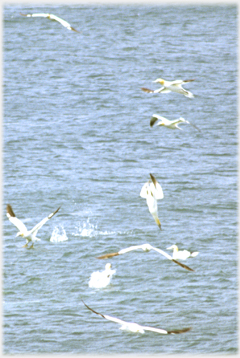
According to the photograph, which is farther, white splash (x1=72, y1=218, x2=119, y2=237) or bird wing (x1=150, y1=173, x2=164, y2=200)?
white splash (x1=72, y1=218, x2=119, y2=237)

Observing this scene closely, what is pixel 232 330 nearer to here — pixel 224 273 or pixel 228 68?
pixel 224 273

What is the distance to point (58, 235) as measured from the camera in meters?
13.4

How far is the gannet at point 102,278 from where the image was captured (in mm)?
11609

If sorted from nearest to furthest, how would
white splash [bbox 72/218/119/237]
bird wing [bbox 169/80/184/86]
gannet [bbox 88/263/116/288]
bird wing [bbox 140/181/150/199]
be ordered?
1. bird wing [bbox 140/181/150/199]
2. gannet [bbox 88/263/116/288]
3. bird wing [bbox 169/80/184/86]
4. white splash [bbox 72/218/119/237]

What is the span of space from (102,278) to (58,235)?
2.13 metres

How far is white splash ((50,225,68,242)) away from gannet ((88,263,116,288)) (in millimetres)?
1671

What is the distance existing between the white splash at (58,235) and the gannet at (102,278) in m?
1.67

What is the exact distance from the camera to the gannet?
11.6 m

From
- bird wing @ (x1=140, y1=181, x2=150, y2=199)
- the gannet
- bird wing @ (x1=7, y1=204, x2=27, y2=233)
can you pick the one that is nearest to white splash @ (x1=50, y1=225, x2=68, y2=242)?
bird wing @ (x1=7, y1=204, x2=27, y2=233)

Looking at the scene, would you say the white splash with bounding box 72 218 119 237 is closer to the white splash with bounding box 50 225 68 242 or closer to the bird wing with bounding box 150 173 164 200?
the white splash with bounding box 50 225 68 242

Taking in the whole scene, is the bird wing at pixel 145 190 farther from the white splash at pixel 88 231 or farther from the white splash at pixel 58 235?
the white splash at pixel 58 235

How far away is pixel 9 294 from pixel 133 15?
25.3m

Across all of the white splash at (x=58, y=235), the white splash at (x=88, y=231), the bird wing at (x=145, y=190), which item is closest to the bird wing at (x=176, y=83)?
the bird wing at (x=145, y=190)

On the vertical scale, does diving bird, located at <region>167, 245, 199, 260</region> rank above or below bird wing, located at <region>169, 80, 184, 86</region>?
below
